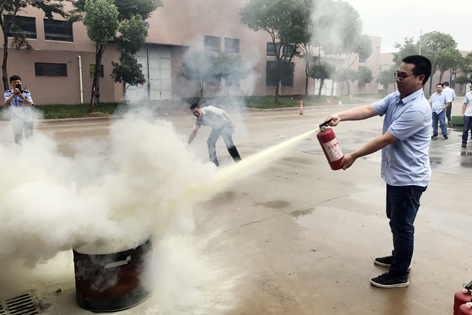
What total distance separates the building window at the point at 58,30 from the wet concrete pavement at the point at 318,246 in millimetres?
18228

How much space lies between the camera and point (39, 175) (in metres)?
2.99

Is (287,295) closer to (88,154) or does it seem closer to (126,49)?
(88,154)

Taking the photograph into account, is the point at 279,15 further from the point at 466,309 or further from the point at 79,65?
the point at 79,65

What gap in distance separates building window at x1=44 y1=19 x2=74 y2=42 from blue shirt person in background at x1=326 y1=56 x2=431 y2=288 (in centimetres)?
2115

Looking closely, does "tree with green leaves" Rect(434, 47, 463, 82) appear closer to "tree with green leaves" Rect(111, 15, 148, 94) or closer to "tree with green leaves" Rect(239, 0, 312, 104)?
"tree with green leaves" Rect(239, 0, 312, 104)

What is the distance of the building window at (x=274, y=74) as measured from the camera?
→ 22.1 m

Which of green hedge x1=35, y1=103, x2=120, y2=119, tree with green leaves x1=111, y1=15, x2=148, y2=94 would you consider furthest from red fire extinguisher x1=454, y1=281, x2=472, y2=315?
green hedge x1=35, y1=103, x2=120, y2=119

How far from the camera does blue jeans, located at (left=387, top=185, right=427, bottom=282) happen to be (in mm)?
2836

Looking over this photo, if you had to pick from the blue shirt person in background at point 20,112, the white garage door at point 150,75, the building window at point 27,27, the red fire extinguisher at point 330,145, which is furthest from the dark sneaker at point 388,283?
the building window at point 27,27

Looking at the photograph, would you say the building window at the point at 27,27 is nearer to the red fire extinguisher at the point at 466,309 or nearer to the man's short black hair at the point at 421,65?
the man's short black hair at the point at 421,65

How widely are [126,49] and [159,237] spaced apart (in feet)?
51.3

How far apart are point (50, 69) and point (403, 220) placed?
70.9 ft

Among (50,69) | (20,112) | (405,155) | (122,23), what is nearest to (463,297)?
(405,155)

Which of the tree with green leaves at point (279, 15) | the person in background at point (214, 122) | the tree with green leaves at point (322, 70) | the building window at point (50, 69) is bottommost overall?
the person in background at point (214, 122)
